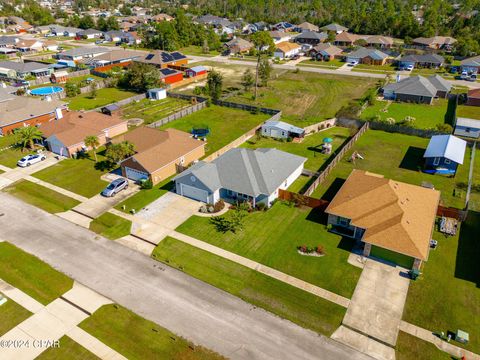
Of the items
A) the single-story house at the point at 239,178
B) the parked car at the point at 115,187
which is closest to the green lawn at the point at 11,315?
the parked car at the point at 115,187

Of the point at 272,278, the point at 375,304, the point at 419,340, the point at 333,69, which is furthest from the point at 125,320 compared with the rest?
the point at 333,69

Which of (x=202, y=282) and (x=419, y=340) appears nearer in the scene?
(x=419, y=340)

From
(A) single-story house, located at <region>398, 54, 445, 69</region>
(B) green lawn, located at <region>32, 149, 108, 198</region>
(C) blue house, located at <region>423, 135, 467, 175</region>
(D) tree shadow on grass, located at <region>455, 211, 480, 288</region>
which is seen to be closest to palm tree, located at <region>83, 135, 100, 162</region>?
(B) green lawn, located at <region>32, 149, 108, 198</region>

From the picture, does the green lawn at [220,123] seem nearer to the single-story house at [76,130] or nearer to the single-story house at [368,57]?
the single-story house at [76,130]

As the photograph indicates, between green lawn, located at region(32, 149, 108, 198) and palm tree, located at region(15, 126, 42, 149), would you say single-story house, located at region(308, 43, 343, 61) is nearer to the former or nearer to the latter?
green lawn, located at region(32, 149, 108, 198)

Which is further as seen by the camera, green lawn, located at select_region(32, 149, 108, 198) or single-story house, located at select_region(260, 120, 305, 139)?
single-story house, located at select_region(260, 120, 305, 139)

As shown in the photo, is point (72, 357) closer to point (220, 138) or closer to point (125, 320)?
point (125, 320)

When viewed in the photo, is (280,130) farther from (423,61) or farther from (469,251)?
(423,61)
